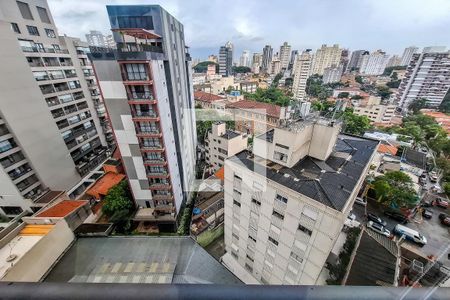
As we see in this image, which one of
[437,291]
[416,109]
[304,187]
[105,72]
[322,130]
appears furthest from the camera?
[416,109]

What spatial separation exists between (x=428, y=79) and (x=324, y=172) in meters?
55.7

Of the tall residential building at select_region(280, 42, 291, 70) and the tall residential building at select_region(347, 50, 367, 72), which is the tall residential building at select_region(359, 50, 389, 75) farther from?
the tall residential building at select_region(280, 42, 291, 70)

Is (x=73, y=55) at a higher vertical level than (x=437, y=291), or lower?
higher

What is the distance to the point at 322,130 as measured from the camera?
843 cm

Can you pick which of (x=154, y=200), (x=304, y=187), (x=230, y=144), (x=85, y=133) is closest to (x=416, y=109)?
(x=230, y=144)

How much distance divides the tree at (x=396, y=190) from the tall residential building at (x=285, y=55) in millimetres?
77653

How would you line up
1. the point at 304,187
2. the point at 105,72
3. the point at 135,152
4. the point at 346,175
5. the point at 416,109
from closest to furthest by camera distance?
the point at 304,187
the point at 346,175
the point at 105,72
the point at 135,152
the point at 416,109

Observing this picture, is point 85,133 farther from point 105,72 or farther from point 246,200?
point 246,200

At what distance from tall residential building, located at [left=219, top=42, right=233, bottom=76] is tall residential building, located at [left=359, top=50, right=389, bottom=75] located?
2427 inches

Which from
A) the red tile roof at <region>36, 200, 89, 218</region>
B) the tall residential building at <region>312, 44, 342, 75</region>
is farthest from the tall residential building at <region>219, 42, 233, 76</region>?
the red tile roof at <region>36, 200, 89, 218</region>

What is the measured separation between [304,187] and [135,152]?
957 cm

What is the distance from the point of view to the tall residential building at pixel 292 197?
6.52 metres

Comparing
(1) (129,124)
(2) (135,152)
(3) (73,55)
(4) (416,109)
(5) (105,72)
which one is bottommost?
(4) (416,109)

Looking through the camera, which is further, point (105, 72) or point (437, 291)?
point (105, 72)
